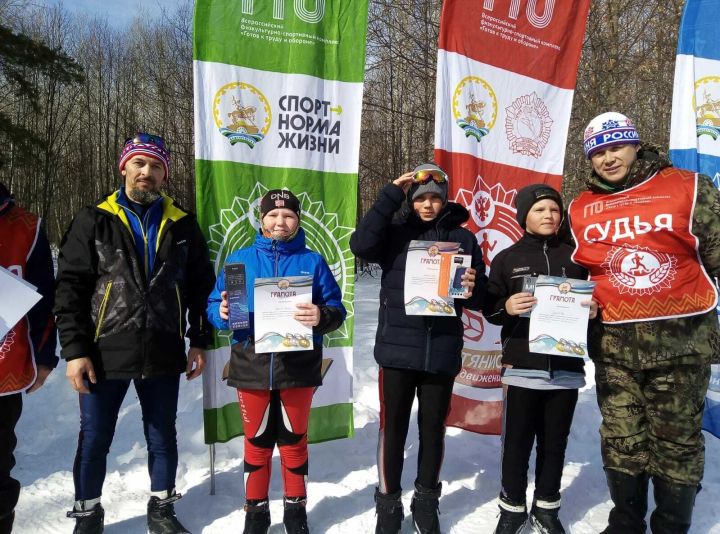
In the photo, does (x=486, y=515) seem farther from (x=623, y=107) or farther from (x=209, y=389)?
(x=623, y=107)

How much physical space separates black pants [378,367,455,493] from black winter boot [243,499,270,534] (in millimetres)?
717

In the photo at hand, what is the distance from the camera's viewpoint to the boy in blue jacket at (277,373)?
9.54ft

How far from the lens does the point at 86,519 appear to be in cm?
289

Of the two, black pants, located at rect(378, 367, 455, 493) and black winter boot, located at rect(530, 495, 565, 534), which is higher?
black pants, located at rect(378, 367, 455, 493)

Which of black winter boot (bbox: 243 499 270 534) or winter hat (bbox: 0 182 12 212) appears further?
black winter boot (bbox: 243 499 270 534)

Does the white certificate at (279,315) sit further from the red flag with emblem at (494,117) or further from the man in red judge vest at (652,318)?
the red flag with emblem at (494,117)

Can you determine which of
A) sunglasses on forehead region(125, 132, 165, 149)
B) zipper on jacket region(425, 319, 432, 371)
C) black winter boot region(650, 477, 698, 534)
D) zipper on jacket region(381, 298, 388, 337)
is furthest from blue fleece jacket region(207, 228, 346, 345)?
black winter boot region(650, 477, 698, 534)

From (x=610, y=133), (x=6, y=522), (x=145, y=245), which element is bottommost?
(x=6, y=522)

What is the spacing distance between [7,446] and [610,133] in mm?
3633

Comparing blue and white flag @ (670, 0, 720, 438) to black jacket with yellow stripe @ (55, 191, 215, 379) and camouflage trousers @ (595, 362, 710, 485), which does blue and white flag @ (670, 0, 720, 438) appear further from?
black jacket with yellow stripe @ (55, 191, 215, 379)

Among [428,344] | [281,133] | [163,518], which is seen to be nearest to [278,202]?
[281,133]

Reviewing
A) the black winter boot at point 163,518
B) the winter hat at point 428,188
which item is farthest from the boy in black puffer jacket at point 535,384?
the black winter boot at point 163,518

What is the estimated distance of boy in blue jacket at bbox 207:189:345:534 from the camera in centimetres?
291

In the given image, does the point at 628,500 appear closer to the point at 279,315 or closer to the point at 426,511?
the point at 426,511
